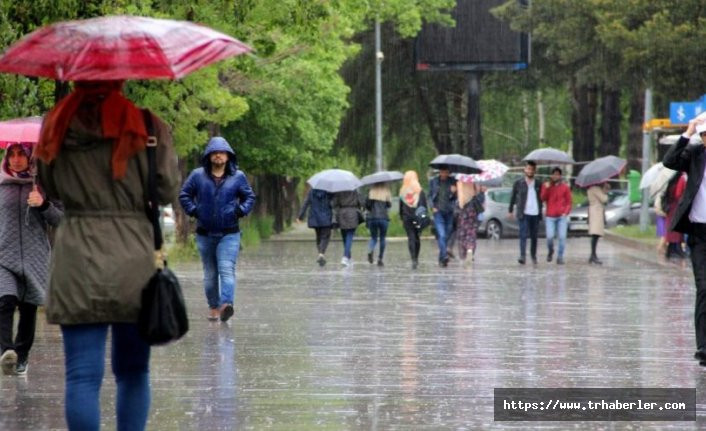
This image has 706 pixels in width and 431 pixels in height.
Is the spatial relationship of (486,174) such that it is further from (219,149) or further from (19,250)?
(19,250)

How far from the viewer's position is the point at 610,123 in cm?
5394

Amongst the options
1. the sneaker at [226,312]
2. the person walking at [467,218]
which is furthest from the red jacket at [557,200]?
the sneaker at [226,312]

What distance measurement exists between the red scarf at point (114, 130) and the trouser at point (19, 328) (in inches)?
155

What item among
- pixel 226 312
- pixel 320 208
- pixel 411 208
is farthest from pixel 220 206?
pixel 320 208

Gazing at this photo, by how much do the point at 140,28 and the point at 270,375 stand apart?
4.35 metres

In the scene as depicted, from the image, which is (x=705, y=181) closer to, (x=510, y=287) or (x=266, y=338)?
(x=266, y=338)

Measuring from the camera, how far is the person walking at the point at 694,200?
35.8 ft

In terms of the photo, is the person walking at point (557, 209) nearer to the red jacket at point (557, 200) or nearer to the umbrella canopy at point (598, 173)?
the red jacket at point (557, 200)

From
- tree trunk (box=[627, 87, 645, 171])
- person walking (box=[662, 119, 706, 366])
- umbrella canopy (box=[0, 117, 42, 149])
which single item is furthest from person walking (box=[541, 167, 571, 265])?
tree trunk (box=[627, 87, 645, 171])

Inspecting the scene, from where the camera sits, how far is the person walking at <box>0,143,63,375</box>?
34.5 ft

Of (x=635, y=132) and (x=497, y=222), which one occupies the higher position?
(x=635, y=132)

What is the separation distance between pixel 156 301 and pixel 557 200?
22557 mm

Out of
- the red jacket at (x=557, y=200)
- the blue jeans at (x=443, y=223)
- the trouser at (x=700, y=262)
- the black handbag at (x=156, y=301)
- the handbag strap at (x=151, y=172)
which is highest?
the handbag strap at (x=151, y=172)

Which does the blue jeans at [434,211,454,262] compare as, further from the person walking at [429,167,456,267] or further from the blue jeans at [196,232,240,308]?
the blue jeans at [196,232,240,308]
